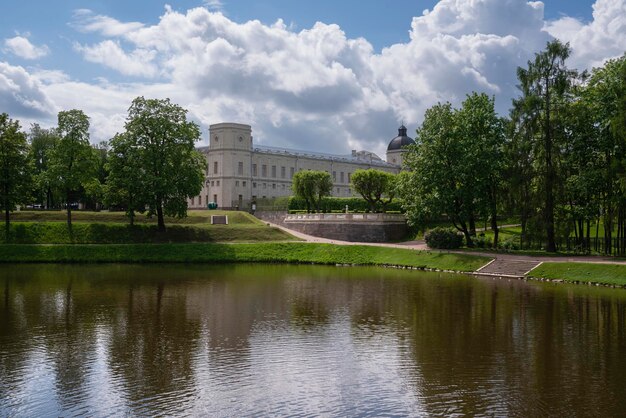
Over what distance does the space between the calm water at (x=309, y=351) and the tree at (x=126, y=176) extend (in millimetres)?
20369

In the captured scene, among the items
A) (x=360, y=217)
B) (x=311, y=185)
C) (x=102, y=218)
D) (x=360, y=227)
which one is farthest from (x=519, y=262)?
(x=102, y=218)

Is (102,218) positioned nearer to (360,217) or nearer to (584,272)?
(360,217)

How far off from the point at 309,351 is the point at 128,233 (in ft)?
125

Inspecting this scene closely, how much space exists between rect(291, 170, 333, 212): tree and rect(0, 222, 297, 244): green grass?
46.2 ft

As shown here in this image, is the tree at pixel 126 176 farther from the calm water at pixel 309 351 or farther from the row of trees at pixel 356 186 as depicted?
the row of trees at pixel 356 186

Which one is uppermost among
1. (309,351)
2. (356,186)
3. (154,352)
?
(356,186)

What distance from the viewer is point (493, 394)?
42.4ft

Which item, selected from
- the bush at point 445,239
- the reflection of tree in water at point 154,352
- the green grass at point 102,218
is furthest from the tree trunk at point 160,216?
the reflection of tree in water at point 154,352

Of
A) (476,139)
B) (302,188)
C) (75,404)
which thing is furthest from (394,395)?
(302,188)

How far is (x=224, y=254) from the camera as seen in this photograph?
46625 millimetres

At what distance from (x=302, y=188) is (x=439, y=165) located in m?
27.0

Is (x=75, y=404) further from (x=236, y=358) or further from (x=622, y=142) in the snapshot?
(x=622, y=142)

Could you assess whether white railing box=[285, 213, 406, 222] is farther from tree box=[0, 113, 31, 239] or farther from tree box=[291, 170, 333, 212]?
tree box=[0, 113, 31, 239]

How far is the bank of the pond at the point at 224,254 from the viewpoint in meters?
43.5
